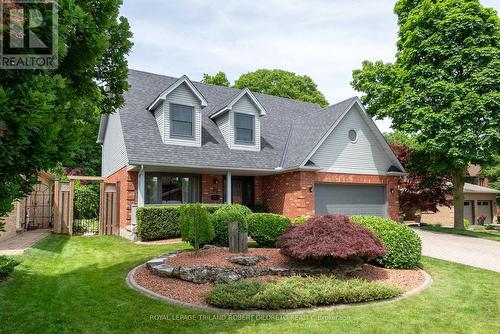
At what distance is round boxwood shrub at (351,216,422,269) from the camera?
9.67m

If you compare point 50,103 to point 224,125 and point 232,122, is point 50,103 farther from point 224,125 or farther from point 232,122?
point 224,125

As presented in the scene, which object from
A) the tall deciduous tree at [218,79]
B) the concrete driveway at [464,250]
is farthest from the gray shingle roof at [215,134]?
the tall deciduous tree at [218,79]

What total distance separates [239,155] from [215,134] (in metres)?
1.84

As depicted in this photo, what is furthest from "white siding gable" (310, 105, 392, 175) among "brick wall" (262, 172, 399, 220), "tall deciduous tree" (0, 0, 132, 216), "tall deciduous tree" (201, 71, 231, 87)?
"tall deciduous tree" (201, 71, 231, 87)

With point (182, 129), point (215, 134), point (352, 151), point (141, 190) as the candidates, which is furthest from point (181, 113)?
point (352, 151)

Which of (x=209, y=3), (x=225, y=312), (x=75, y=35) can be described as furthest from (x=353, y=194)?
(x=75, y=35)

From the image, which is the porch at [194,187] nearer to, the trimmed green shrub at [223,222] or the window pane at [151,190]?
the window pane at [151,190]

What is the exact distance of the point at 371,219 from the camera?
10398 millimetres

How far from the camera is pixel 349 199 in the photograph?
19.4 metres

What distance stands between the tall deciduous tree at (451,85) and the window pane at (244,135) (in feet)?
28.6

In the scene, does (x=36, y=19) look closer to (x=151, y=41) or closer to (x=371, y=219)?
(x=371, y=219)

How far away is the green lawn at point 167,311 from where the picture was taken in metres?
5.54

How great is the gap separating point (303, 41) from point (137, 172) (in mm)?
9279

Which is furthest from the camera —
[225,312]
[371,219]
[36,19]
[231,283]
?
[371,219]
